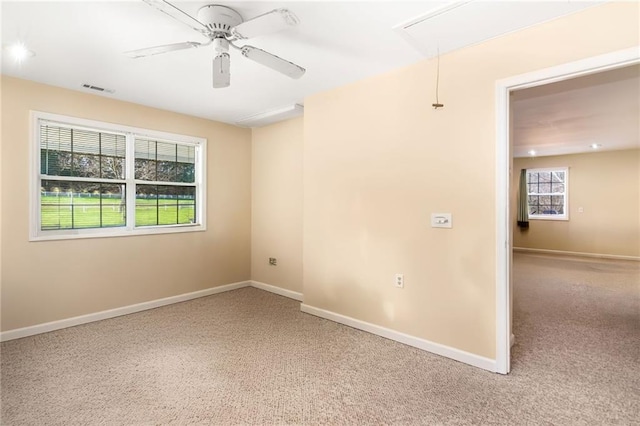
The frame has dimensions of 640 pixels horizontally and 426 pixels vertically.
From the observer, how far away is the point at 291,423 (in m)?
1.86

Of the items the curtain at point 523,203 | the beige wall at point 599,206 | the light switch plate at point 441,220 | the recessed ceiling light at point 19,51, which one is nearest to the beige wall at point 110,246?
the recessed ceiling light at point 19,51

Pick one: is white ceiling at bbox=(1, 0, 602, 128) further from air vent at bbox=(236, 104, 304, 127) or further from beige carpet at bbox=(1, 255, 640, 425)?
beige carpet at bbox=(1, 255, 640, 425)

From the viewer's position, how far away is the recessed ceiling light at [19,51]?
2.46 metres

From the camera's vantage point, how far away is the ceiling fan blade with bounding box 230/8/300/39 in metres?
1.70

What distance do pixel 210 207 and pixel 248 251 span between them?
0.93 meters

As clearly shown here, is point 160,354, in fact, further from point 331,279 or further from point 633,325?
Result: point 633,325

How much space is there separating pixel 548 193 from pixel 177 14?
9.56m

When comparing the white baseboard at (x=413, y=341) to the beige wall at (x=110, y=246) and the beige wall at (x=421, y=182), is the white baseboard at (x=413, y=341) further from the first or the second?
the beige wall at (x=110, y=246)

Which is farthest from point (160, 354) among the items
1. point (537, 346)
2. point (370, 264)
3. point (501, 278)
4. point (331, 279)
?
point (537, 346)

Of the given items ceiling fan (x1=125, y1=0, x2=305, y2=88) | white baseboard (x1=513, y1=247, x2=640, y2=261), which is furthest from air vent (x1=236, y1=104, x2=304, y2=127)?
white baseboard (x1=513, y1=247, x2=640, y2=261)

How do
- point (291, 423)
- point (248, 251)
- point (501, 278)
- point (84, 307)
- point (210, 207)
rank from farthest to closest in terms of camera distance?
1. point (248, 251)
2. point (210, 207)
3. point (84, 307)
4. point (501, 278)
5. point (291, 423)

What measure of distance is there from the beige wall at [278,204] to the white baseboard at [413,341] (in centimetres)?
96

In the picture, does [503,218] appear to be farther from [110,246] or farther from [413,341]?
[110,246]

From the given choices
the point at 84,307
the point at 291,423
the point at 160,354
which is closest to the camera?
the point at 291,423
